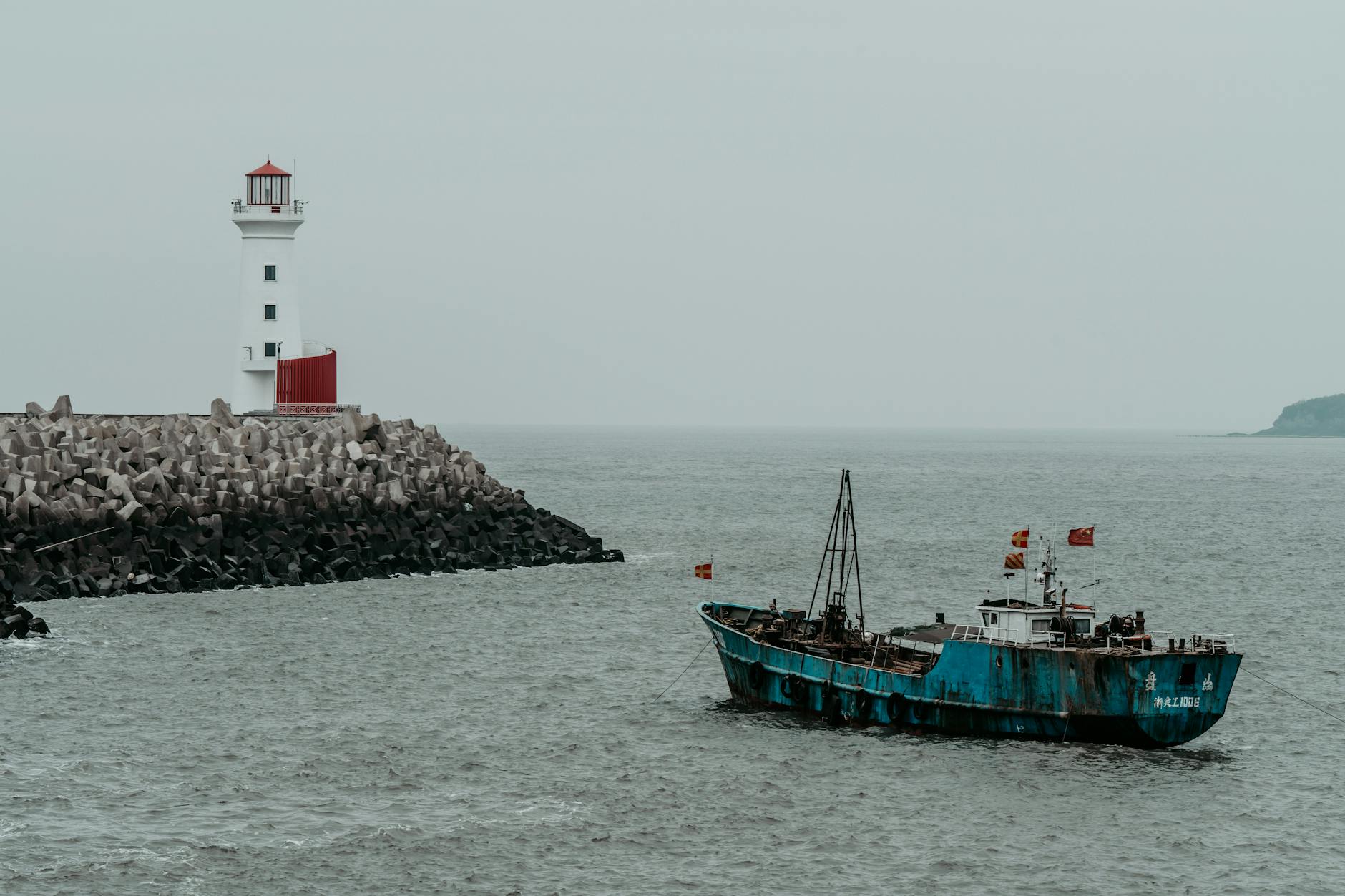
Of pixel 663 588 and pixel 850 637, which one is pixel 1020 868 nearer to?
pixel 850 637

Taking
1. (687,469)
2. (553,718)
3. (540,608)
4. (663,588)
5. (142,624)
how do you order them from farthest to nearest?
(687,469) < (663,588) < (540,608) < (142,624) < (553,718)

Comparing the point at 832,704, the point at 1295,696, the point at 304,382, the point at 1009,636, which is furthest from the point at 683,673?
the point at 304,382

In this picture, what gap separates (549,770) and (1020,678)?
9943 millimetres

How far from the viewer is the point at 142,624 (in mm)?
47281

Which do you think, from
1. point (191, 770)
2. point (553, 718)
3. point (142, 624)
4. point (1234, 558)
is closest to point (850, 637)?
point (553, 718)

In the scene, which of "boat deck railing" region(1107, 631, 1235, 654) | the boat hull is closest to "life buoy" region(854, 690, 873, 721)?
the boat hull

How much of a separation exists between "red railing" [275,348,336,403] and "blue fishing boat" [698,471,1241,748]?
129ft

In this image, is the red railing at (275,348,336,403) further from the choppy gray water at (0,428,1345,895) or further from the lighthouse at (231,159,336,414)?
the choppy gray water at (0,428,1345,895)

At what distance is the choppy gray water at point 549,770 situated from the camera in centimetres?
2708

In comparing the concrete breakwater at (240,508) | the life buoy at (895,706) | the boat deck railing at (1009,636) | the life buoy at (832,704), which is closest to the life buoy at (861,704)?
the life buoy at (832,704)

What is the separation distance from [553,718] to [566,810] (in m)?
7.71

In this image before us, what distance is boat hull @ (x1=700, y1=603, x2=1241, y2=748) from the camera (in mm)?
33469

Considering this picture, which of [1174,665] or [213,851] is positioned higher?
[1174,665]

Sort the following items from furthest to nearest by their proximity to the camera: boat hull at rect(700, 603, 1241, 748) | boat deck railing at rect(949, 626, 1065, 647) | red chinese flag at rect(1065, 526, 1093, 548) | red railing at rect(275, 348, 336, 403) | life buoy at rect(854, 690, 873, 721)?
red railing at rect(275, 348, 336, 403) → life buoy at rect(854, 690, 873, 721) → red chinese flag at rect(1065, 526, 1093, 548) → boat deck railing at rect(949, 626, 1065, 647) → boat hull at rect(700, 603, 1241, 748)
